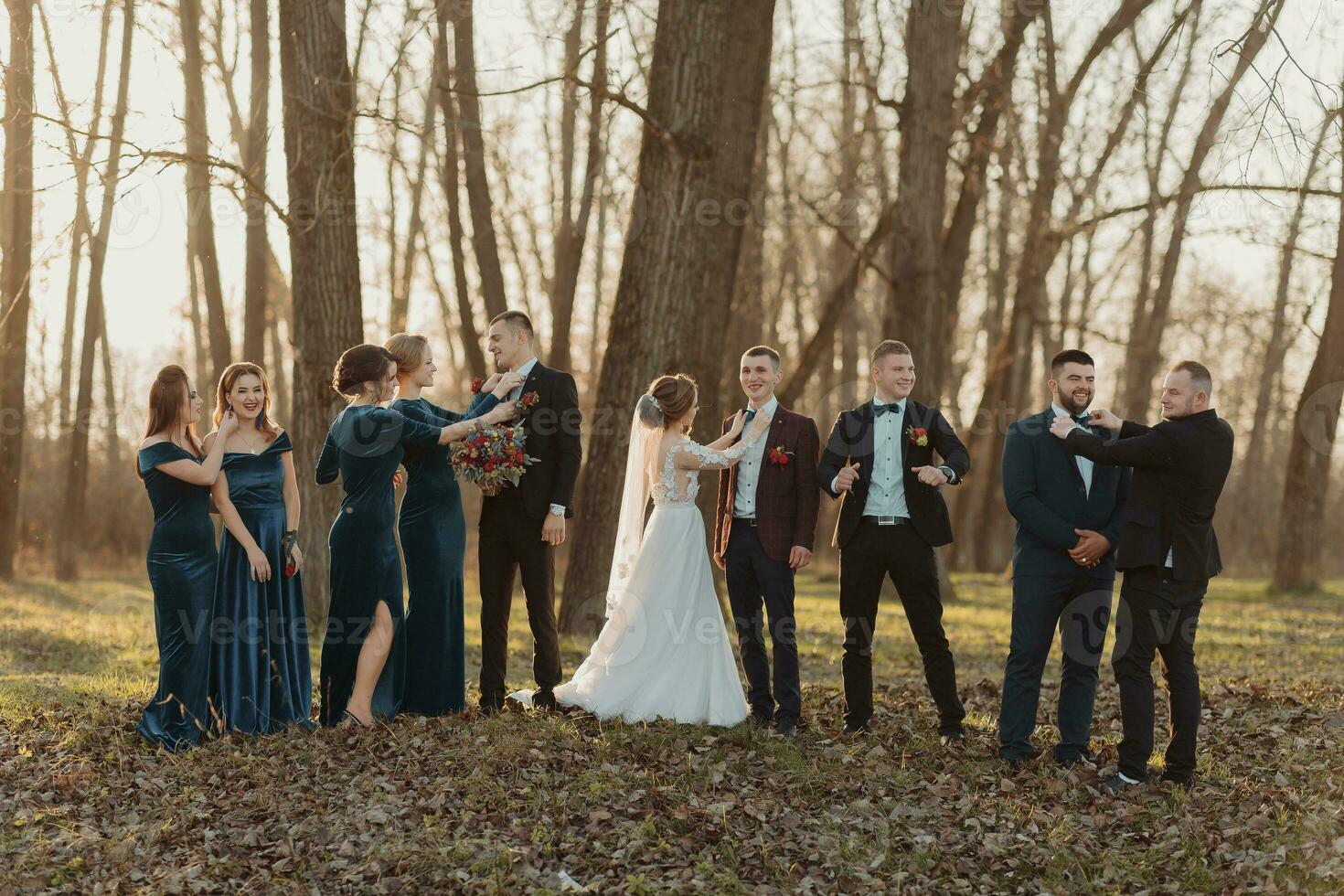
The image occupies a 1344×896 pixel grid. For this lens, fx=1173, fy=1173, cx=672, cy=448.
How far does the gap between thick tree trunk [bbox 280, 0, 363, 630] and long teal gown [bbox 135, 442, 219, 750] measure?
4063 mm

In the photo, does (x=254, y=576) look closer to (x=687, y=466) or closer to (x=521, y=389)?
(x=521, y=389)

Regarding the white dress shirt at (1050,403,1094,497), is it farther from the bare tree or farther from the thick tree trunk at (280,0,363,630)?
the bare tree

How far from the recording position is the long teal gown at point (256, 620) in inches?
295

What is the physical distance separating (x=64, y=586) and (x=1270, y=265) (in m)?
27.6

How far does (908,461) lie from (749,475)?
102cm

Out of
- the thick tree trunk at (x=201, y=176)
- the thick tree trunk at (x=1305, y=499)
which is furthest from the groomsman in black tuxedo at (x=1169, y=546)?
the thick tree trunk at (x=201, y=176)

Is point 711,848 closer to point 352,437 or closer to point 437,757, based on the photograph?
point 437,757

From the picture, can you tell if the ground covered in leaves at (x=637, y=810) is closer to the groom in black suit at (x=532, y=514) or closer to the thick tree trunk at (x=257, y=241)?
the groom in black suit at (x=532, y=514)

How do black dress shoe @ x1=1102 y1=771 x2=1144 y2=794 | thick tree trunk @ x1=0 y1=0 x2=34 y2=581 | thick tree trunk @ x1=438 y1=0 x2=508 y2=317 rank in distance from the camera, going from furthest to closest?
thick tree trunk @ x1=0 y1=0 x2=34 y2=581 → thick tree trunk @ x1=438 y1=0 x2=508 y2=317 → black dress shoe @ x1=1102 y1=771 x2=1144 y2=794

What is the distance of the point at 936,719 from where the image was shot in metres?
8.29

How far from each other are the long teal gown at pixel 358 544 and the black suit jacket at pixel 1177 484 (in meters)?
4.15

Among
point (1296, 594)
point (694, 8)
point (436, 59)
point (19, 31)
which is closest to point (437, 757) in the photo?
point (694, 8)

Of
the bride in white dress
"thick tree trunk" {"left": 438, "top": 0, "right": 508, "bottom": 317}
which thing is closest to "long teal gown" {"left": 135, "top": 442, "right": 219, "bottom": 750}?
the bride in white dress

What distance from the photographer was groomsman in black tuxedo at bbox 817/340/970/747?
741 centimetres
